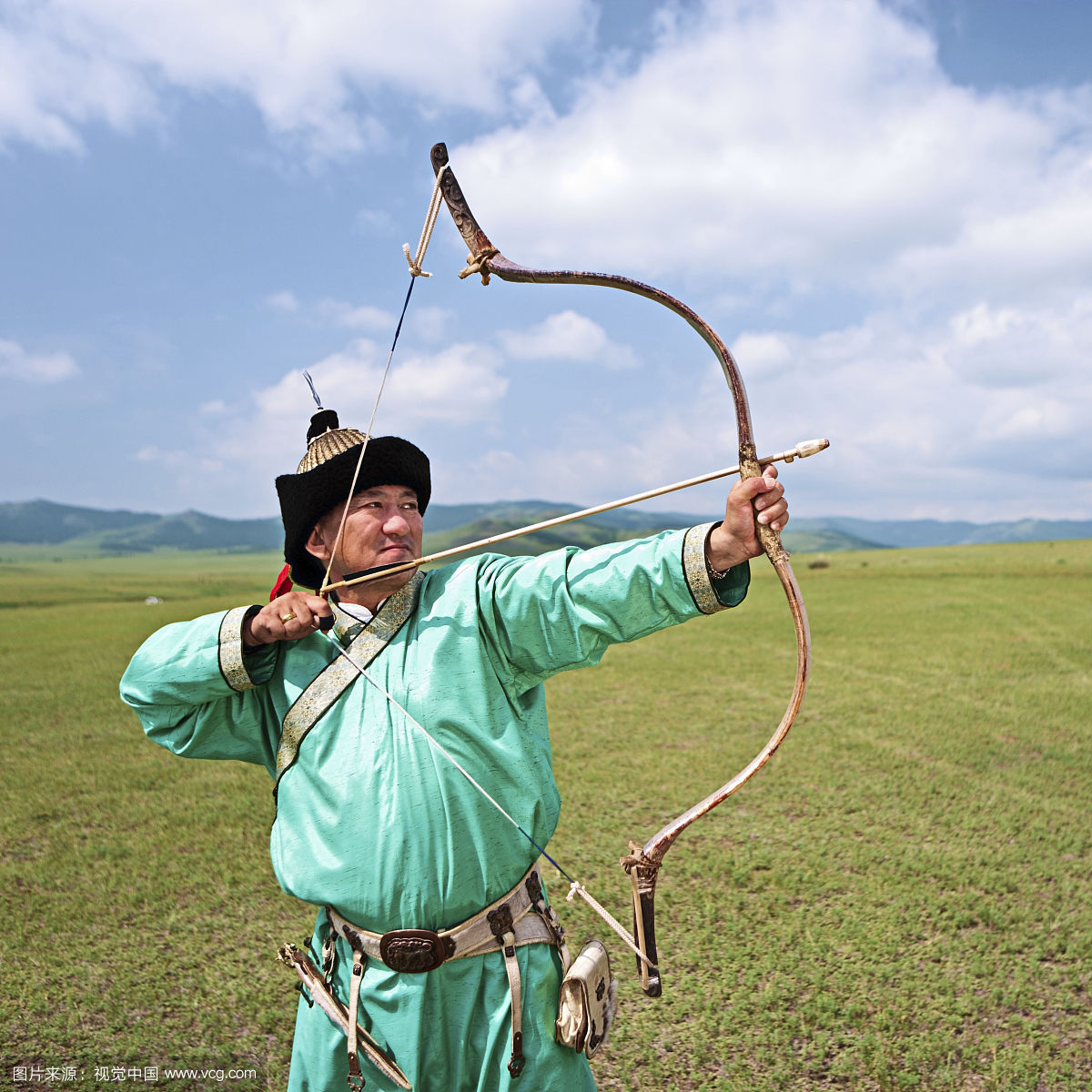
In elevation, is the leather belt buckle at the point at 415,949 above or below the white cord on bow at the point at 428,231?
below

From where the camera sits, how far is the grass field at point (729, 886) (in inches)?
136

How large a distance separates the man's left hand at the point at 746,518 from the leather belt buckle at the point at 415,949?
114cm

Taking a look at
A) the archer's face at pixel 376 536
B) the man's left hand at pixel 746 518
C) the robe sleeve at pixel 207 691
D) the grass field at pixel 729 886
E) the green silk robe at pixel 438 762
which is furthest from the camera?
the grass field at pixel 729 886

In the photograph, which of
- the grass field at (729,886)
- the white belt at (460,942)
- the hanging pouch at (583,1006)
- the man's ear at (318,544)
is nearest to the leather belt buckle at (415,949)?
the white belt at (460,942)

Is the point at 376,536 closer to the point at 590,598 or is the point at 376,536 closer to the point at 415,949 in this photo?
the point at 590,598

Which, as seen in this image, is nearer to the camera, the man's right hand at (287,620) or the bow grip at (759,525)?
the bow grip at (759,525)

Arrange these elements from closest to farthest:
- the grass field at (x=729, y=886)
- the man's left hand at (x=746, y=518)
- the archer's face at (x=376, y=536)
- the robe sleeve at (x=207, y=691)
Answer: the man's left hand at (x=746, y=518)
the robe sleeve at (x=207, y=691)
the archer's face at (x=376, y=536)
the grass field at (x=729, y=886)

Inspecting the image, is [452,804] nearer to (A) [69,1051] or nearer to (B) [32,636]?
(A) [69,1051]

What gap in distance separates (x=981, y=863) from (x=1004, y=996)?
1.64 m

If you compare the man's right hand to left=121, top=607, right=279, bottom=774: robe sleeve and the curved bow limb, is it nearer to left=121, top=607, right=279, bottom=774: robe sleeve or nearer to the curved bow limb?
left=121, top=607, right=279, bottom=774: robe sleeve

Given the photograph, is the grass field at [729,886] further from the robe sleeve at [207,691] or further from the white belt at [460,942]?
the robe sleeve at [207,691]

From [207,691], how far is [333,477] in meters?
0.67

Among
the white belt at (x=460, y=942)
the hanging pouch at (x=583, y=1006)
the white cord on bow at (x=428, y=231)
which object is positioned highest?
the white cord on bow at (x=428, y=231)

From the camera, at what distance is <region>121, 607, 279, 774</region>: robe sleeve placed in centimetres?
207
